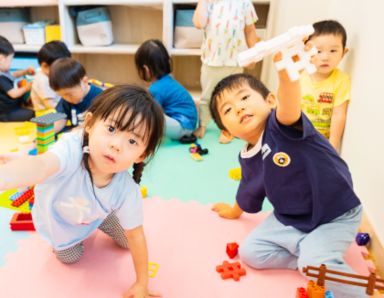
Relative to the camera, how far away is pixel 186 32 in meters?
2.04

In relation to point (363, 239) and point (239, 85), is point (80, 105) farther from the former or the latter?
point (363, 239)

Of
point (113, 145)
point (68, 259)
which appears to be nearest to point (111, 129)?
point (113, 145)

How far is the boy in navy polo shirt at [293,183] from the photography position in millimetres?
808

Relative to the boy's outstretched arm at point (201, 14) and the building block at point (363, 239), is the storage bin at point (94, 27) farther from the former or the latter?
the building block at point (363, 239)

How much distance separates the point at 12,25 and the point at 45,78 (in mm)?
703

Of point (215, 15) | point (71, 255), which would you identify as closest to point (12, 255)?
point (71, 255)

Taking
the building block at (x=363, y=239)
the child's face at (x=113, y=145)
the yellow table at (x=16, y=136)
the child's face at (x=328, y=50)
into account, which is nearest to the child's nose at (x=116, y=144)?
the child's face at (x=113, y=145)

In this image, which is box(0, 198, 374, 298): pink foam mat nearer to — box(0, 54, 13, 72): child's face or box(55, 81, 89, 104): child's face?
box(55, 81, 89, 104): child's face

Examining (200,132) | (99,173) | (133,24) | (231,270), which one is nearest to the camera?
(99,173)

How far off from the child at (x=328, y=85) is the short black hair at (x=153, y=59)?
69cm

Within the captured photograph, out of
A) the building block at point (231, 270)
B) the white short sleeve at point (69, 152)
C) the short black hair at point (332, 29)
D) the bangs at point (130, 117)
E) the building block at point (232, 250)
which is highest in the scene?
the short black hair at point (332, 29)

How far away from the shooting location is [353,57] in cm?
132

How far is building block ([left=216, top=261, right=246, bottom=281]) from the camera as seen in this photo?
0.88 metres

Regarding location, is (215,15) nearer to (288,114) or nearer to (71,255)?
(288,114)
